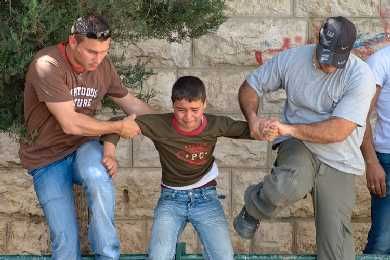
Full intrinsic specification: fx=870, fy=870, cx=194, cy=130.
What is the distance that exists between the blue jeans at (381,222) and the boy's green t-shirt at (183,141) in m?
0.93

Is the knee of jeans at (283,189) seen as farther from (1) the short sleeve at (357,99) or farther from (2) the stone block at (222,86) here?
(2) the stone block at (222,86)

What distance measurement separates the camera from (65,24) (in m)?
4.32

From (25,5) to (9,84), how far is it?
0.62 meters

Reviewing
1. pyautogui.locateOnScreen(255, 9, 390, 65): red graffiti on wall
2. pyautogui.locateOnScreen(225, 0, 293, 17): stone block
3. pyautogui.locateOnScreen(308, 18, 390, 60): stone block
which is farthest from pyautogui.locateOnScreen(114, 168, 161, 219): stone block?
pyautogui.locateOnScreen(308, 18, 390, 60): stone block

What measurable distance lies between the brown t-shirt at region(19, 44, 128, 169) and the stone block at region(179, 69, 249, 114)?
1.74 meters

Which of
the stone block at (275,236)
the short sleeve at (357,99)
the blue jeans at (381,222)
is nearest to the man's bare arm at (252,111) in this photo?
the short sleeve at (357,99)

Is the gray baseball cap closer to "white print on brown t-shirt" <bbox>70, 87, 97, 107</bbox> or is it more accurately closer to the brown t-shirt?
the brown t-shirt

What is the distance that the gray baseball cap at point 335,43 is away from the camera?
14.9ft

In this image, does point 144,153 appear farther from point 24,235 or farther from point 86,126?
point 86,126

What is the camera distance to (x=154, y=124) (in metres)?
4.78

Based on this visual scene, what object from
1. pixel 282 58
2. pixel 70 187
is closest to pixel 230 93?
pixel 282 58

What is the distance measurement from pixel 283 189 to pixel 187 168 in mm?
556

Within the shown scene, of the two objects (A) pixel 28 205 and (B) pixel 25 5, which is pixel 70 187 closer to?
(B) pixel 25 5

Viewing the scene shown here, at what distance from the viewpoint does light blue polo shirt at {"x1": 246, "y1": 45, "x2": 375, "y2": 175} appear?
4.62 metres
